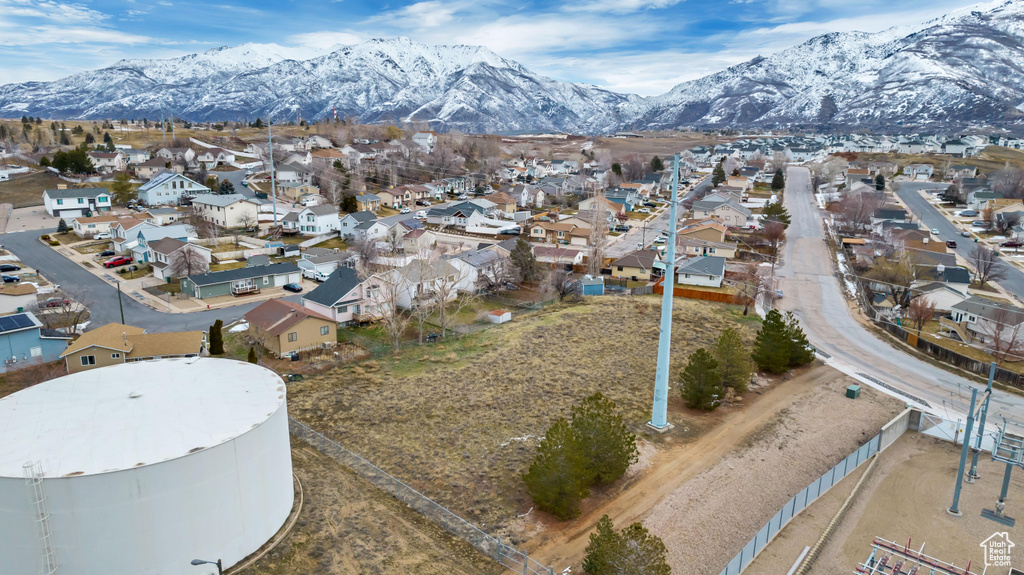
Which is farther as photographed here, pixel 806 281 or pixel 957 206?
pixel 957 206

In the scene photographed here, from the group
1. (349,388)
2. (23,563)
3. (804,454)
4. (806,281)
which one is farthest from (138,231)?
(806,281)

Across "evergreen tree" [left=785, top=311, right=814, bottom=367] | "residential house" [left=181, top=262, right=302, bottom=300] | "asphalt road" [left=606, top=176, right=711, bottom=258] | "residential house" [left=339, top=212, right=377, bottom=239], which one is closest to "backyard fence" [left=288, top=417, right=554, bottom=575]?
"evergreen tree" [left=785, top=311, right=814, bottom=367]

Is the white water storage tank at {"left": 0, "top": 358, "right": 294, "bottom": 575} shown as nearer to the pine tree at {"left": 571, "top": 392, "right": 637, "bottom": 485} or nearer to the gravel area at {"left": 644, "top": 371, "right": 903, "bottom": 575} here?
the pine tree at {"left": 571, "top": 392, "right": 637, "bottom": 485}

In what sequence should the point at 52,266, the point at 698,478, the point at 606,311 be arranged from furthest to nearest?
the point at 52,266 → the point at 606,311 → the point at 698,478

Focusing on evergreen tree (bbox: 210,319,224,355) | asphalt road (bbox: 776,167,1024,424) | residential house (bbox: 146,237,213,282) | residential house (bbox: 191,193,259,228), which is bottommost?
asphalt road (bbox: 776,167,1024,424)

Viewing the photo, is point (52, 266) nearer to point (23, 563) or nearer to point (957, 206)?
point (23, 563)

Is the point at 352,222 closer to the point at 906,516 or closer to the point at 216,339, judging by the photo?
the point at 216,339

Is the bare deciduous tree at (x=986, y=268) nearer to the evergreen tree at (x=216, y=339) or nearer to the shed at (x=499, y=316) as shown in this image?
the shed at (x=499, y=316)
